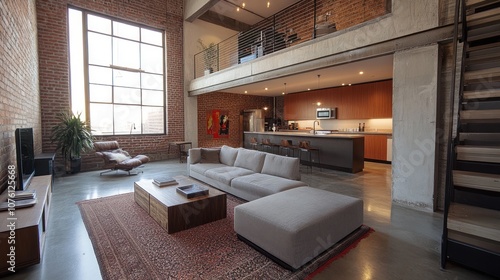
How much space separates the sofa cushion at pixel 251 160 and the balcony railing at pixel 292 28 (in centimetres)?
282

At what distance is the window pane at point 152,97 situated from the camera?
794 cm

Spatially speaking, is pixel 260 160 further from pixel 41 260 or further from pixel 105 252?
pixel 41 260

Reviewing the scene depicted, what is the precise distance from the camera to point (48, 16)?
6.03 m

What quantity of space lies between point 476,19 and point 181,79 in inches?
316

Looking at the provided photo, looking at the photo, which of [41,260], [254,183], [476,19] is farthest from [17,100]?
[476,19]

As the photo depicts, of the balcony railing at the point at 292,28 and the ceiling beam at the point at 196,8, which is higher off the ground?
the ceiling beam at the point at 196,8

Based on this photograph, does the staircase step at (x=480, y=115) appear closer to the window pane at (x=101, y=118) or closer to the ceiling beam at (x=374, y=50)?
the ceiling beam at (x=374, y=50)

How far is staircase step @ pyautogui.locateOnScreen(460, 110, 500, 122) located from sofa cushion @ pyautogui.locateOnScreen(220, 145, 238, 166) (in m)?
3.64

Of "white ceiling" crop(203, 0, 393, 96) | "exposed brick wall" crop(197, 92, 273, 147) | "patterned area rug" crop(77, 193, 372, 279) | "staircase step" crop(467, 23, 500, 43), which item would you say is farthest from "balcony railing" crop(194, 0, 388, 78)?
"patterned area rug" crop(77, 193, 372, 279)

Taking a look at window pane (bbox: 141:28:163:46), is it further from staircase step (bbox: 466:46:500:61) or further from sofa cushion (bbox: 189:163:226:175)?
staircase step (bbox: 466:46:500:61)

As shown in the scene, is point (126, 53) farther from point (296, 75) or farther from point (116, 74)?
point (296, 75)

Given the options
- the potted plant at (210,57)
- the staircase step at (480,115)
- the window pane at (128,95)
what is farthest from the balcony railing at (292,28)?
the staircase step at (480,115)

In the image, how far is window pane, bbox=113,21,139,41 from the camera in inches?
286

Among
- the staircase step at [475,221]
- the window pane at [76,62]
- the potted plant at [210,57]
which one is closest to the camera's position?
the staircase step at [475,221]
